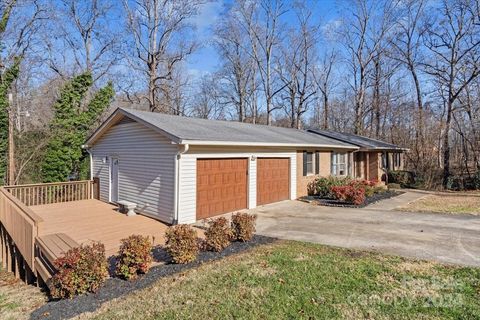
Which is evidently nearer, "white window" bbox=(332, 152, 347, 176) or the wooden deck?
the wooden deck

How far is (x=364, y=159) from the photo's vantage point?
20375 mm

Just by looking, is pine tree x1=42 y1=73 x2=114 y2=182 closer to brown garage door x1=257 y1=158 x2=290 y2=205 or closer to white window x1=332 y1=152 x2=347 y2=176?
brown garage door x1=257 y1=158 x2=290 y2=205

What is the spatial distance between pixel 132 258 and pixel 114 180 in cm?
811

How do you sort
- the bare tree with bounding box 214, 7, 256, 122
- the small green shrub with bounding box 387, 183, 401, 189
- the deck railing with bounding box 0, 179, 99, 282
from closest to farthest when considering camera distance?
the deck railing with bounding box 0, 179, 99, 282
the small green shrub with bounding box 387, 183, 401, 189
the bare tree with bounding box 214, 7, 256, 122

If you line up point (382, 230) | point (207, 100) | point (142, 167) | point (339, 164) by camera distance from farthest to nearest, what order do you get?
point (207, 100) < point (339, 164) < point (142, 167) < point (382, 230)

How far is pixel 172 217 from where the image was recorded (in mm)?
9375

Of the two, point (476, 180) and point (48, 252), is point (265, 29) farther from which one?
point (48, 252)

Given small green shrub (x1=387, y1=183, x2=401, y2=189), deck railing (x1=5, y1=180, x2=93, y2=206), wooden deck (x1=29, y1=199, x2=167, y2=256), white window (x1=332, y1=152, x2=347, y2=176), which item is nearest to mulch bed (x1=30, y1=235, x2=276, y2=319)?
wooden deck (x1=29, y1=199, x2=167, y2=256)

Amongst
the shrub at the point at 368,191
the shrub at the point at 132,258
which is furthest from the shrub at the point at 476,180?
the shrub at the point at 132,258

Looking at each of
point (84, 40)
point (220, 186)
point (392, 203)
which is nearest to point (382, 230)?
point (220, 186)

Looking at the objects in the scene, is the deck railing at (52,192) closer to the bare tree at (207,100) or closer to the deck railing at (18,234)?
the deck railing at (18,234)

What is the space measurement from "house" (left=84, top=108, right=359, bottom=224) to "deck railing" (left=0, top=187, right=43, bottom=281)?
3614 millimetres

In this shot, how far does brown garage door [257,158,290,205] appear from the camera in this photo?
1227 centimetres

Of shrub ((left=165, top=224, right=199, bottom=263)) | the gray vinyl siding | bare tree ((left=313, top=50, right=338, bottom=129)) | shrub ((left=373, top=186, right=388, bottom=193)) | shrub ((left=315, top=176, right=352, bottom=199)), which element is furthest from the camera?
bare tree ((left=313, top=50, right=338, bottom=129))
